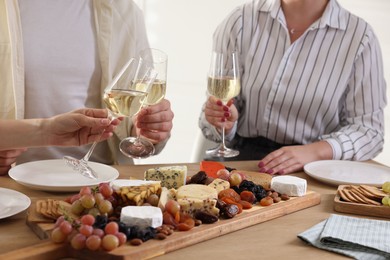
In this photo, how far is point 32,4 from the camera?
245 centimetres

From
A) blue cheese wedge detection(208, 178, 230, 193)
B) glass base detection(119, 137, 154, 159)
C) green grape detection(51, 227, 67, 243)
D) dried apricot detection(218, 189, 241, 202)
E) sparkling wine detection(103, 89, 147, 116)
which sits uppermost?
sparkling wine detection(103, 89, 147, 116)

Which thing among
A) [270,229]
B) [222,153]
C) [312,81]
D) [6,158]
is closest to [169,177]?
[270,229]

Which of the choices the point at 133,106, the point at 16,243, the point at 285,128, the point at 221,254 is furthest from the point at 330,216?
the point at 285,128

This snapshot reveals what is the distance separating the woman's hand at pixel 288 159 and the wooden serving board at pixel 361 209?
1.38 feet

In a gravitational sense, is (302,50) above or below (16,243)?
above

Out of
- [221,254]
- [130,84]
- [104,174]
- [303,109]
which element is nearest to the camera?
[221,254]

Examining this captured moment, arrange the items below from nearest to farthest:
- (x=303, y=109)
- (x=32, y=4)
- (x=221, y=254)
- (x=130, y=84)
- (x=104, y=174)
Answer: (x=221, y=254), (x=130, y=84), (x=104, y=174), (x=32, y=4), (x=303, y=109)

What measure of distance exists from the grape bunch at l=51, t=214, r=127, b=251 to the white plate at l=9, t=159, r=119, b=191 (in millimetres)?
411

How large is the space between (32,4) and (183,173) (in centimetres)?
99

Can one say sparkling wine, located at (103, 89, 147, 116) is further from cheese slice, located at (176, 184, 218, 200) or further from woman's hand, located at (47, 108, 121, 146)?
cheese slice, located at (176, 184, 218, 200)

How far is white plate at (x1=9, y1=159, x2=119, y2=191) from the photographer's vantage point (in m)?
1.87

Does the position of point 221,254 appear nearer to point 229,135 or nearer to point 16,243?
point 16,243

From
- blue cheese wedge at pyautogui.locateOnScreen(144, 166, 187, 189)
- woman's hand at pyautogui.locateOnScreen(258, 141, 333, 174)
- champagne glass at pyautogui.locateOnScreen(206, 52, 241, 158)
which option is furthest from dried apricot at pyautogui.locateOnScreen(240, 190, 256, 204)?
champagne glass at pyautogui.locateOnScreen(206, 52, 241, 158)

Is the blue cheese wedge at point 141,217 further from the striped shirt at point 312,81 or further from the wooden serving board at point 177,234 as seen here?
the striped shirt at point 312,81
